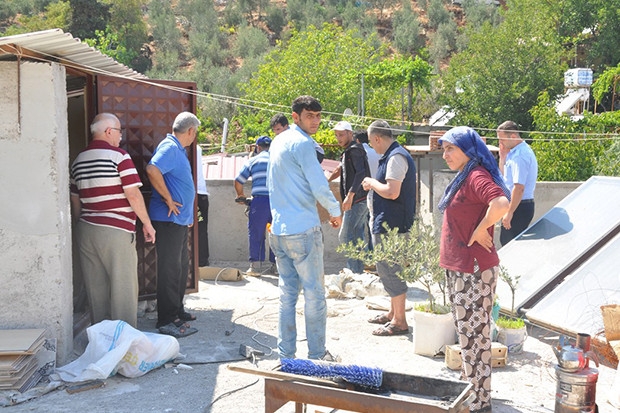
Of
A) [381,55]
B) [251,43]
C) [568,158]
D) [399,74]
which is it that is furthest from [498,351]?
[251,43]

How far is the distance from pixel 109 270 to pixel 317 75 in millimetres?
21556

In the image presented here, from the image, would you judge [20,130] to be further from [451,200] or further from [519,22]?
[519,22]

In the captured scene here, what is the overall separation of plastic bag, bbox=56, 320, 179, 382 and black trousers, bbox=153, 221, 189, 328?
0.88 meters

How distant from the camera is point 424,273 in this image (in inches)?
215

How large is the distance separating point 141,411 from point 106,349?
757 mm

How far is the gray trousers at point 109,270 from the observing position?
17.9ft

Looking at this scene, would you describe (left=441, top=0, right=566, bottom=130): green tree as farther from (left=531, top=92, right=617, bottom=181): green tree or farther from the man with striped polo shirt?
the man with striped polo shirt

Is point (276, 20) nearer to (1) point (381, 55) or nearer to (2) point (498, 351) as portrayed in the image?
(1) point (381, 55)

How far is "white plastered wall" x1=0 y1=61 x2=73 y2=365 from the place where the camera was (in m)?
4.91

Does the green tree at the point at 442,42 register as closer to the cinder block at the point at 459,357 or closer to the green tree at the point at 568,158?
the green tree at the point at 568,158

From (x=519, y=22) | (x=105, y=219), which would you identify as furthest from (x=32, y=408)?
(x=519, y=22)

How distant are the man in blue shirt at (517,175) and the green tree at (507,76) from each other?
1827cm

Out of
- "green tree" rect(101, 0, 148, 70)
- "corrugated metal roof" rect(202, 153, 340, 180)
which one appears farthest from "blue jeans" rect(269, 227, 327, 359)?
"green tree" rect(101, 0, 148, 70)

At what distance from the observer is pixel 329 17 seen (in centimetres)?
4703
